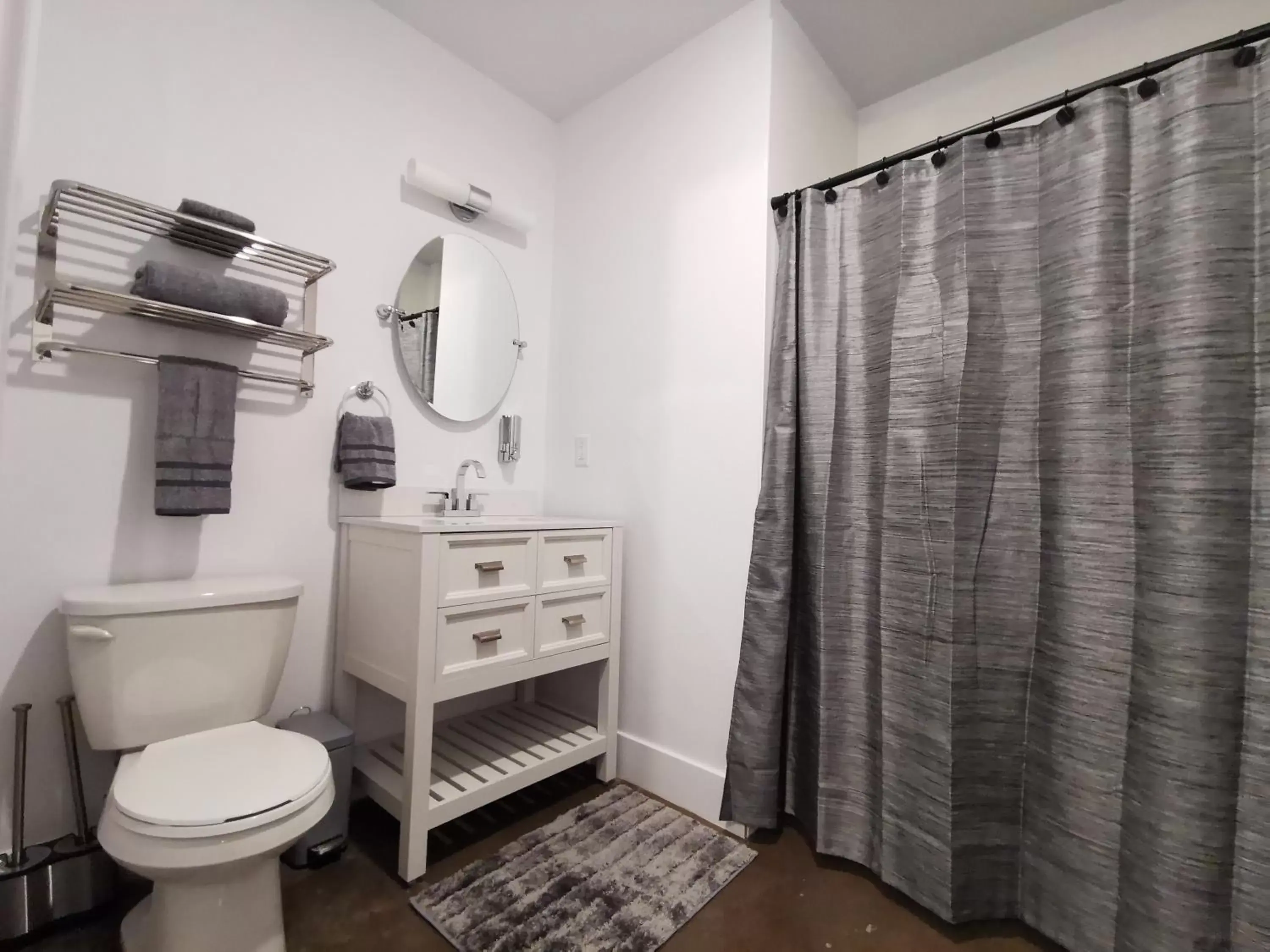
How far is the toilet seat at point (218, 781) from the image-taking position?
107 cm

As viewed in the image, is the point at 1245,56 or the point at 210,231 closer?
the point at 1245,56

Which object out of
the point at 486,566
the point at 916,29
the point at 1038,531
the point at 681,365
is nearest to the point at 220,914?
the point at 486,566

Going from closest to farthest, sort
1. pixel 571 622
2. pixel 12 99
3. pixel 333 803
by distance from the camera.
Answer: pixel 12 99 → pixel 333 803 → pixel 571 622

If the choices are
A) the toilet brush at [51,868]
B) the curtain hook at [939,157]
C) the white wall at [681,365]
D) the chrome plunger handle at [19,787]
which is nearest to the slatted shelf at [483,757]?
the white wall at [681,365]

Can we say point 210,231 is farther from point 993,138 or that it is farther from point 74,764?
point 993,138

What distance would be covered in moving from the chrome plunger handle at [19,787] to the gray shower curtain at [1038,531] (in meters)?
1.61

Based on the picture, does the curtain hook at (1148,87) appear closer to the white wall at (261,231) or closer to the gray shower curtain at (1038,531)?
the gray shower curtain at (1038,531)

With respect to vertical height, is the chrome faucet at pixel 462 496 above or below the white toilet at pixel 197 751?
above

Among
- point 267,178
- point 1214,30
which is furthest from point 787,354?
point 267,178

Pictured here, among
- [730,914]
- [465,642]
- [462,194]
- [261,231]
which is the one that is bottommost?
[730,914]

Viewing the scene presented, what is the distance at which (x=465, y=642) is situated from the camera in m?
1.61

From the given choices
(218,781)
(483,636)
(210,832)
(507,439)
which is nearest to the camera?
(210,832)

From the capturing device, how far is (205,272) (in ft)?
4.85

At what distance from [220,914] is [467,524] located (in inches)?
36.2
